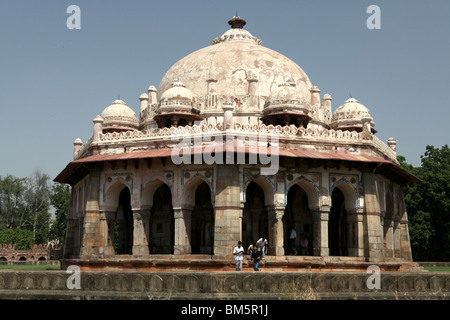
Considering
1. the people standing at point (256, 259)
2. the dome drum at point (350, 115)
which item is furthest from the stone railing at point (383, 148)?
the people standing at point (256, 259)

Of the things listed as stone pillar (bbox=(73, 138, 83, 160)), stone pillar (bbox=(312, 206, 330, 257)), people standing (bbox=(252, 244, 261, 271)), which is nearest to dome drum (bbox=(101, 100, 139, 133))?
stone pillar (bbox=(73, 138, 83, 160))

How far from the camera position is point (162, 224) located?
890 inches

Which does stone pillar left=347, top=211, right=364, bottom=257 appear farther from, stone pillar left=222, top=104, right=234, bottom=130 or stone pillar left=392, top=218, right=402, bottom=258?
stone pillar left=222, top=104, right=234, bottom=130

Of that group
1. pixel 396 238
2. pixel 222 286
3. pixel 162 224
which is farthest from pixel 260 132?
pixel 396 238

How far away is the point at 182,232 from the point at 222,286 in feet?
24.9

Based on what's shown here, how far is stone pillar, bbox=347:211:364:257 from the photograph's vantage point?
1967cm

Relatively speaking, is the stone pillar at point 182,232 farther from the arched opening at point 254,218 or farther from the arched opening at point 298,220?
the arched opening at point 298,220

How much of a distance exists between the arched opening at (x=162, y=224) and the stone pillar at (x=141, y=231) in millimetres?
2338

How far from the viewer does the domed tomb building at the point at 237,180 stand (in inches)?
728

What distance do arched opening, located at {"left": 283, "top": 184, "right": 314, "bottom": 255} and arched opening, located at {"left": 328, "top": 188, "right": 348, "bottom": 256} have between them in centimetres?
156

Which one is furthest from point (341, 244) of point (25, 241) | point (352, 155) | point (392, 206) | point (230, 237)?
point (25, 241)

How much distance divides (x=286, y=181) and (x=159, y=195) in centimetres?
653

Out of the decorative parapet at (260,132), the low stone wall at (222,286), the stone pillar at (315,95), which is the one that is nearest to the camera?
the low stone wall at (222,286)
